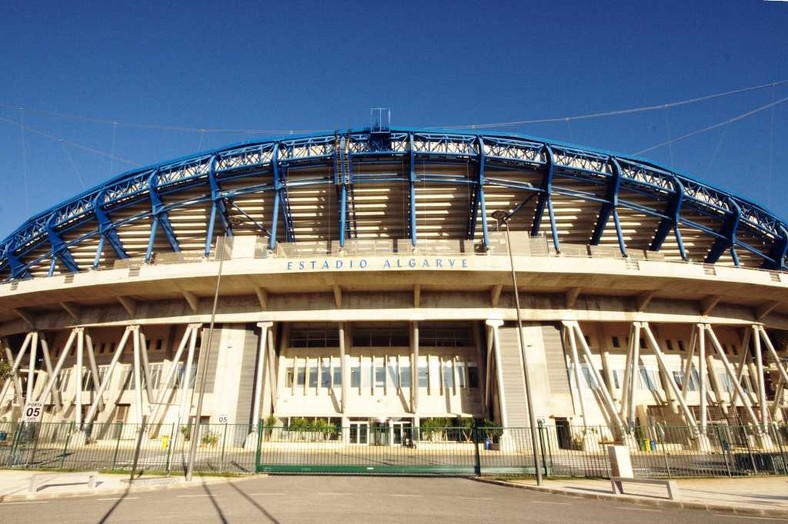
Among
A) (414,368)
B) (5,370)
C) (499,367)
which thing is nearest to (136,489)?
(414,368)

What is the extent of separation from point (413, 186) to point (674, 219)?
21.8 metres

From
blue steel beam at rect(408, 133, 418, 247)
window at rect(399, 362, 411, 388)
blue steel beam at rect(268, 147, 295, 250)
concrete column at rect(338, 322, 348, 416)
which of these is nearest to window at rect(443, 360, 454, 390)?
window at rect(399, 362, 411, 388)

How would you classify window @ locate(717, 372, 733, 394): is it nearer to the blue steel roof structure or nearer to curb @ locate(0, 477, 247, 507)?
the blue steel roof structure

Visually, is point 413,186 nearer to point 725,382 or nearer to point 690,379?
point 690,379

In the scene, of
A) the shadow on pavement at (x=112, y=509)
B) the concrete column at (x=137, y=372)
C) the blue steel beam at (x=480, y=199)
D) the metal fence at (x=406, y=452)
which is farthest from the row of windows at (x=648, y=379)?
the concrete column at (x=137, y=372)

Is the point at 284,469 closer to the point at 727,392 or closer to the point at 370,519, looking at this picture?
the point at 370,519

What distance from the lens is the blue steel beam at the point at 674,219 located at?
3266 cm

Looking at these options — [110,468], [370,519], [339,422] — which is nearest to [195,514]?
[370,519]

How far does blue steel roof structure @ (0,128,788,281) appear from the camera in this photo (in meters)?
31.8

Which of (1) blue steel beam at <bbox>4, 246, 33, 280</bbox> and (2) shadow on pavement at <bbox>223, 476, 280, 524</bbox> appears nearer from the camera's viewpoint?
(2) shadow on pavement at <bbox>223, 476, 280, 524</bbox>

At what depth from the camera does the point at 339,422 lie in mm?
29625

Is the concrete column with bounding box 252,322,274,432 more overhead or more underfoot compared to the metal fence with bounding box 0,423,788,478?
more overhead

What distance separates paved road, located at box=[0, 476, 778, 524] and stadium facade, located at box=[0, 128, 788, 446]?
11.1 m

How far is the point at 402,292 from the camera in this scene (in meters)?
28.0
